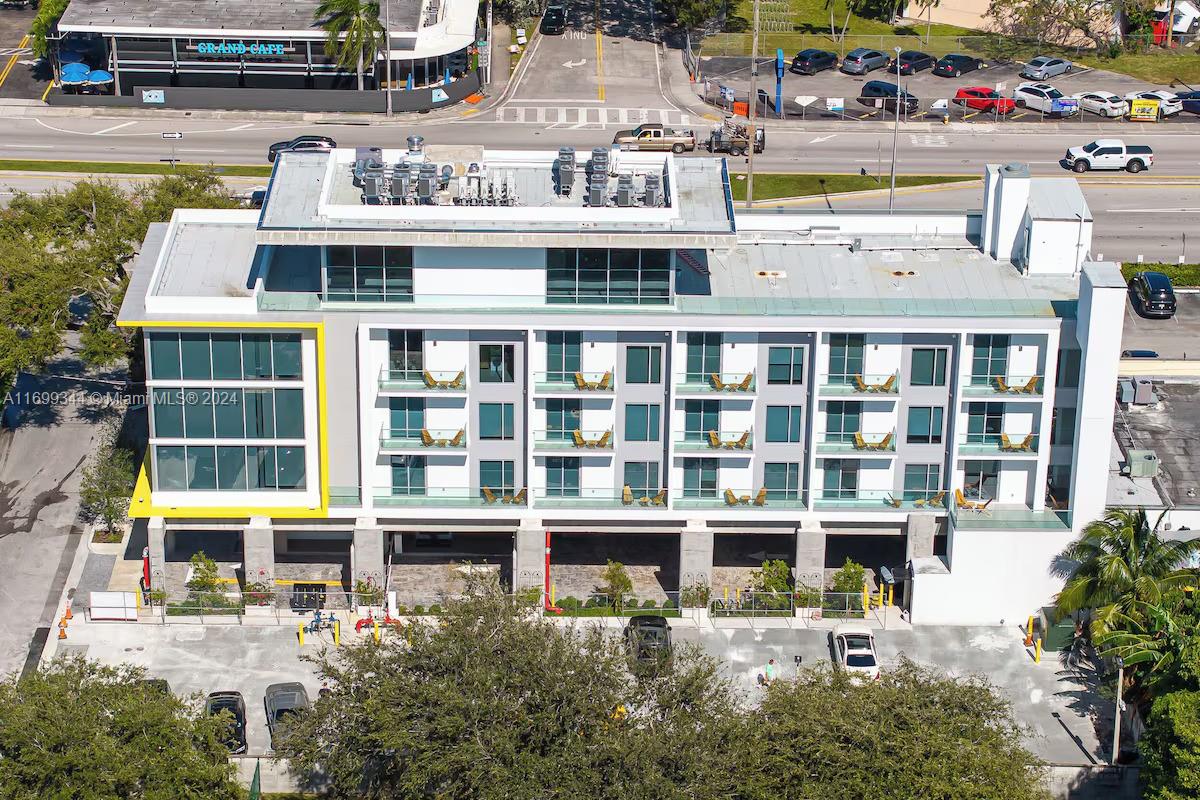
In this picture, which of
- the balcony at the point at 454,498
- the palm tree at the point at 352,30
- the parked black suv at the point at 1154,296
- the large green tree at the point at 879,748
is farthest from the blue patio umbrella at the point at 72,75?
the large green tree at the point at 879,748

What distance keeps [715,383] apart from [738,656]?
11.3m

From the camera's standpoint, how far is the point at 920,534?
85.4 m

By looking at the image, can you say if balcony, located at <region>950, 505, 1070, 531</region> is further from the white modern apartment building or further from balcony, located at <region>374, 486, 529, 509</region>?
balcony, located at <region>374, 486, 529, 509</region>

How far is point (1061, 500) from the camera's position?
86250mm

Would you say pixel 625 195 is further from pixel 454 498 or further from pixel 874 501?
pixel 874 501

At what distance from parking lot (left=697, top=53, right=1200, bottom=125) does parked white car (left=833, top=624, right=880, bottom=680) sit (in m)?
62.7

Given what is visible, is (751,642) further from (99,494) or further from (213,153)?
(213,153)

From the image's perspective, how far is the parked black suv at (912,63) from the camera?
14662 centimetres

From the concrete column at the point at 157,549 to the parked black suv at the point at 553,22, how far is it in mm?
78442

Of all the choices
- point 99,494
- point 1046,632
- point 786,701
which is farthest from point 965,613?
point 99,494

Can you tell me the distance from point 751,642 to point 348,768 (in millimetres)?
20826

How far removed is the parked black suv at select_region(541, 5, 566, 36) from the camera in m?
155

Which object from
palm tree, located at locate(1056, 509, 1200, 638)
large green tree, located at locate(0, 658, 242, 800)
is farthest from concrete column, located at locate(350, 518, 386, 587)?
palm tree, located at locate(1056, 509, 1200, 638)

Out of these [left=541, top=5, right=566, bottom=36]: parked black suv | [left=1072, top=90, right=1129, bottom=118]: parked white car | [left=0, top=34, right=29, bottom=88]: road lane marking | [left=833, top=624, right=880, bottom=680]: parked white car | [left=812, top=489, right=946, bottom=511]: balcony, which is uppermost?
[left=541, top=5, right=566, bottom=36]: parked black suv
